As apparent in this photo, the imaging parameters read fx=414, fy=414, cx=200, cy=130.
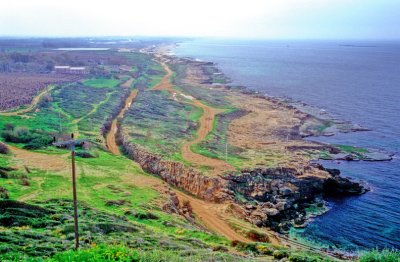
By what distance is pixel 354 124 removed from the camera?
104 m

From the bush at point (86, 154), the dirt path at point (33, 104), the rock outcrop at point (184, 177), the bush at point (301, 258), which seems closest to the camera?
the bush at point (301, 258)

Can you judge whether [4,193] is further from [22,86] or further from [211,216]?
[22,86]

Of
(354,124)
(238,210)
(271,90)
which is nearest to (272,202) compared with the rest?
(238,210)

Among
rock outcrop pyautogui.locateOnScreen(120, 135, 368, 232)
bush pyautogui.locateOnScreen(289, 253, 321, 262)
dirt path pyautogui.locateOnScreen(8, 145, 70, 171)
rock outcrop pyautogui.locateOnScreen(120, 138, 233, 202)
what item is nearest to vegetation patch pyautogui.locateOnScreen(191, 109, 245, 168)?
rock outcrop pyautogui.locateOnScreen(120, 135, 368, 232)

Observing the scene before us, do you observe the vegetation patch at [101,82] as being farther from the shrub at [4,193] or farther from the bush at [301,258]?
the bush at [301,258]

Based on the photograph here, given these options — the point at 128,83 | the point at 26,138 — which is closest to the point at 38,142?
the point at 26,138

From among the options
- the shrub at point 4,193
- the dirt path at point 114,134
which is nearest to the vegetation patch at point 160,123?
the dirt path at point 114,134

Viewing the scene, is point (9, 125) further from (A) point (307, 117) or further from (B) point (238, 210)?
(A) point (307, 117)

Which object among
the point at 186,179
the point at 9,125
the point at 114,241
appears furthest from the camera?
the point at 9,125

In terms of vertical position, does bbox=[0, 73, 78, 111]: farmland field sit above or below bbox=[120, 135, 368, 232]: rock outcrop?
above

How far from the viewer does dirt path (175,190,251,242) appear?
160 ft

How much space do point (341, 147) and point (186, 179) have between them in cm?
3832

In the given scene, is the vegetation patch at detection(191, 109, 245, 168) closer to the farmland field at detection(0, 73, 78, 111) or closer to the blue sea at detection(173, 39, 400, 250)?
the blue sea at detection(173, 39, 400, 250)

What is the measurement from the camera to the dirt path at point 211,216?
A: 48.8m
